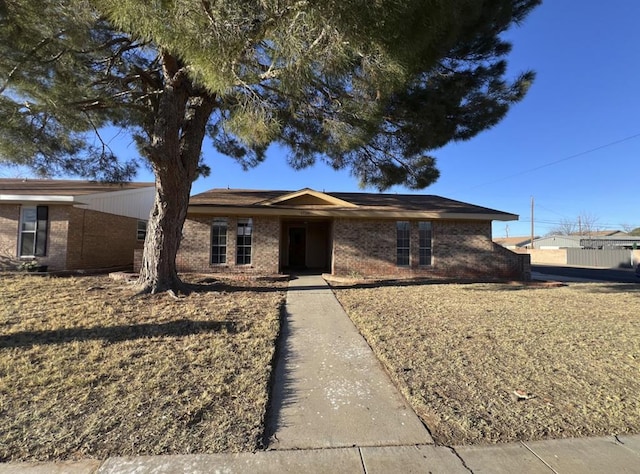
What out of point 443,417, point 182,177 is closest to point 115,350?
point 443,417

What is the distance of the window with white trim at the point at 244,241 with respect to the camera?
13.3 m

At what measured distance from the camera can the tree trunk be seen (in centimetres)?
824

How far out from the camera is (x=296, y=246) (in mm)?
17766

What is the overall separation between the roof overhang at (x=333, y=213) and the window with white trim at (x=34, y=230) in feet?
17.0

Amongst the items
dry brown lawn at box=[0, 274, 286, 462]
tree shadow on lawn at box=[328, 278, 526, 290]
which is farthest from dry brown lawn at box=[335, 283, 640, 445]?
tree shadow on lawn at box=[328, 278, 526, 290]

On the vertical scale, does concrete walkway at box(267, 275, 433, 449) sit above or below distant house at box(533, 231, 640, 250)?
below

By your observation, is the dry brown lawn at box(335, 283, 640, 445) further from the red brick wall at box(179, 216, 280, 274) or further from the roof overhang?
the red brick wall at box(179, 216, 280, 274)

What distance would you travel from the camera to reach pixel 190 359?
4559 millimetres

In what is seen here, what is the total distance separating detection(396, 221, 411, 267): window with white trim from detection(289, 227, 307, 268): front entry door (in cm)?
536

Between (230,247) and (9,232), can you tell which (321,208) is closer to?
(230,247)

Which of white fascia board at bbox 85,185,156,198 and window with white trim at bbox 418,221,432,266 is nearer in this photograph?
window with white trim at bbox 418,221,432,266

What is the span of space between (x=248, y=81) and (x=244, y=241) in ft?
27.4

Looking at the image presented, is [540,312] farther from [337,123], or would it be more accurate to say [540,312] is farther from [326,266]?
[326,266]

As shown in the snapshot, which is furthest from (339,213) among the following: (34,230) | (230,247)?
(34,230)
